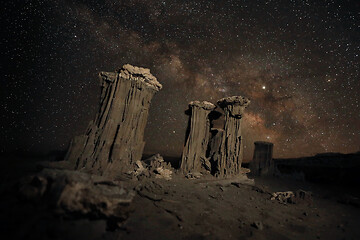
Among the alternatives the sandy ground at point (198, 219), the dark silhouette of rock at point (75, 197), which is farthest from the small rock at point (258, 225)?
the dark silhouette of rock at point (75, 197)

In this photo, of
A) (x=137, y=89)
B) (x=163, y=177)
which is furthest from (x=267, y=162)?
(x=137, y=89)

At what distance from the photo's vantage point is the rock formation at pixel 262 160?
49.0 feet

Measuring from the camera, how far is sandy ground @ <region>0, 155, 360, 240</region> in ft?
9.05

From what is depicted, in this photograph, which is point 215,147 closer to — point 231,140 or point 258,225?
point 231,140

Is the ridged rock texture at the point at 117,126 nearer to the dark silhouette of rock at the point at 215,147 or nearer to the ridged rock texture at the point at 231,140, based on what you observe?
the dark silhouette of rock at the point at 215,147

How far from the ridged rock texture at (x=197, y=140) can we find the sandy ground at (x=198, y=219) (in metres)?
3.76

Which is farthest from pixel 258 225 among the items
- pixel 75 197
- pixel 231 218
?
pixel 75 197

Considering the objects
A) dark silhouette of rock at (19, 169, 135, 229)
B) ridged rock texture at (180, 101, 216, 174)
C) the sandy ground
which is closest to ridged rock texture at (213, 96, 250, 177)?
ridged rock texture at (180, 101, 216, 174)

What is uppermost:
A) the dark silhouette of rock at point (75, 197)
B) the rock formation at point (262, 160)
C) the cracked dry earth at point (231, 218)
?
the rock formation at point (262, 160)

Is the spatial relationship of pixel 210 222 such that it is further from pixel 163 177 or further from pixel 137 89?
pixel 137 89

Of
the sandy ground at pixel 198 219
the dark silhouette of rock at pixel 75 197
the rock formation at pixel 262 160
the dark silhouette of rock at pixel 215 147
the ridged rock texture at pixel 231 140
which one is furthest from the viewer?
the rock formation at pixel 262 160

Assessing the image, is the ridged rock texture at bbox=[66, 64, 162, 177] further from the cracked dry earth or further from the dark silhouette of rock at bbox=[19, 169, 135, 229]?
the dark silhouette of rock at bbox=[19, 169, 135, 229]

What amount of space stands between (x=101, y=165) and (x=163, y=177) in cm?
404

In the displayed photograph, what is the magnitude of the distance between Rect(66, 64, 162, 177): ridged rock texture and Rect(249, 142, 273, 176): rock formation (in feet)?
37.7
